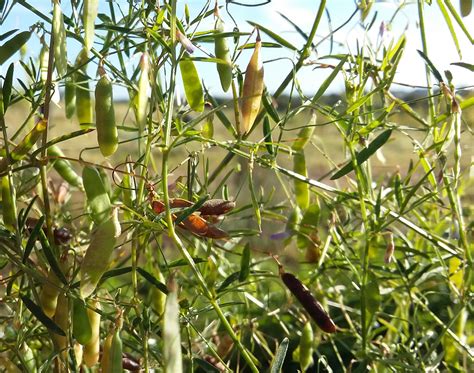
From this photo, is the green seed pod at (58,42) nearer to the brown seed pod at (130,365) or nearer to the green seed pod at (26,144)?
the green seed pod at (26,144)

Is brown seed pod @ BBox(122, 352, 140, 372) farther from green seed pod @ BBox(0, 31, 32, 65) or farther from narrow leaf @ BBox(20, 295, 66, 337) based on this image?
green seed pod @ BBox(0, 31, 32, 65)

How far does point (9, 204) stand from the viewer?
1.72 ft

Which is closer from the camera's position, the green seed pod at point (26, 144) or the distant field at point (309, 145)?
the green seed pod at point (26, 144)

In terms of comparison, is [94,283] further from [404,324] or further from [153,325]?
[404,324]

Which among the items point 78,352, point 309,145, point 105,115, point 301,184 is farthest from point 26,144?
point 309,145

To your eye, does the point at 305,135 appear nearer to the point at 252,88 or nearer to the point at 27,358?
the point at 252,88

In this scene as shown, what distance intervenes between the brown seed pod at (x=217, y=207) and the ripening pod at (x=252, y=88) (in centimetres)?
5

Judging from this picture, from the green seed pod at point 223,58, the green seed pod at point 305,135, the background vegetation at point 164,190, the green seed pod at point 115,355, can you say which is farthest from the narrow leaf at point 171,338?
the green seed pod at point 305,135

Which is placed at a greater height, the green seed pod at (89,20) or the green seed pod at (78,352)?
the green seed pod at (89,20)

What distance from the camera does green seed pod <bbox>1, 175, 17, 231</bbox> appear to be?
1.71 feet

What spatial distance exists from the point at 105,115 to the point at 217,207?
11 cm

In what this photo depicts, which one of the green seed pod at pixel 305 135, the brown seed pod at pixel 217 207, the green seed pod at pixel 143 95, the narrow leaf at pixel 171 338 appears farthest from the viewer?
the green seed pod at pixel 305 135

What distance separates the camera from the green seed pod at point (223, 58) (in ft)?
1.76

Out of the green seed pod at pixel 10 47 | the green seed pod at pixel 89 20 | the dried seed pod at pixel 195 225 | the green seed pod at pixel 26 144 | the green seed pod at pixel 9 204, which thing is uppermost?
the green seed pod at pixel 89 20
